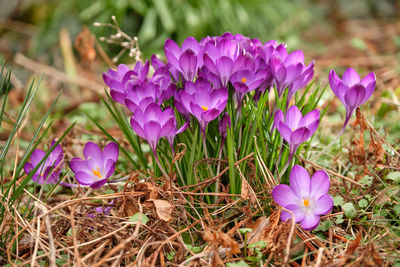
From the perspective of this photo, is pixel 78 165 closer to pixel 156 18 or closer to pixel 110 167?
pixel 110 167

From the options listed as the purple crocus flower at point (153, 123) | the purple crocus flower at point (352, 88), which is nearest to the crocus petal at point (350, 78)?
the purple crocus flower at point (352, 88)

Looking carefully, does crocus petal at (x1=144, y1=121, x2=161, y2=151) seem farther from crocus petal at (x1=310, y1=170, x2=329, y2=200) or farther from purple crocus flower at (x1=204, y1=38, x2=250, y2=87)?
crocus petal at (x1=310, y1=170, x2=329, y2=200)

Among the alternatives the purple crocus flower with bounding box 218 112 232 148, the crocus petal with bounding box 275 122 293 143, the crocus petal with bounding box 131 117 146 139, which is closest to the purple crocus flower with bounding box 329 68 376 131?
the crocus petal with bounding box 275 122 293 143

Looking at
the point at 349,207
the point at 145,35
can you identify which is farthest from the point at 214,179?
the point at 145,35

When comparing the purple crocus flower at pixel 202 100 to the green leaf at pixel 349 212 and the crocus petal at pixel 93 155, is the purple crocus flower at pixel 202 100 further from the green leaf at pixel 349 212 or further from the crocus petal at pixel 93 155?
the green leaf at pixel 349 212

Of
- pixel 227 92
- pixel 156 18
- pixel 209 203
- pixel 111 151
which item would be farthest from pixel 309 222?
pixel 156 18

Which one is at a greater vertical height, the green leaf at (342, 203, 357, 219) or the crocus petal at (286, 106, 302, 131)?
the crocus petal at (286, 106, 302, 131)
